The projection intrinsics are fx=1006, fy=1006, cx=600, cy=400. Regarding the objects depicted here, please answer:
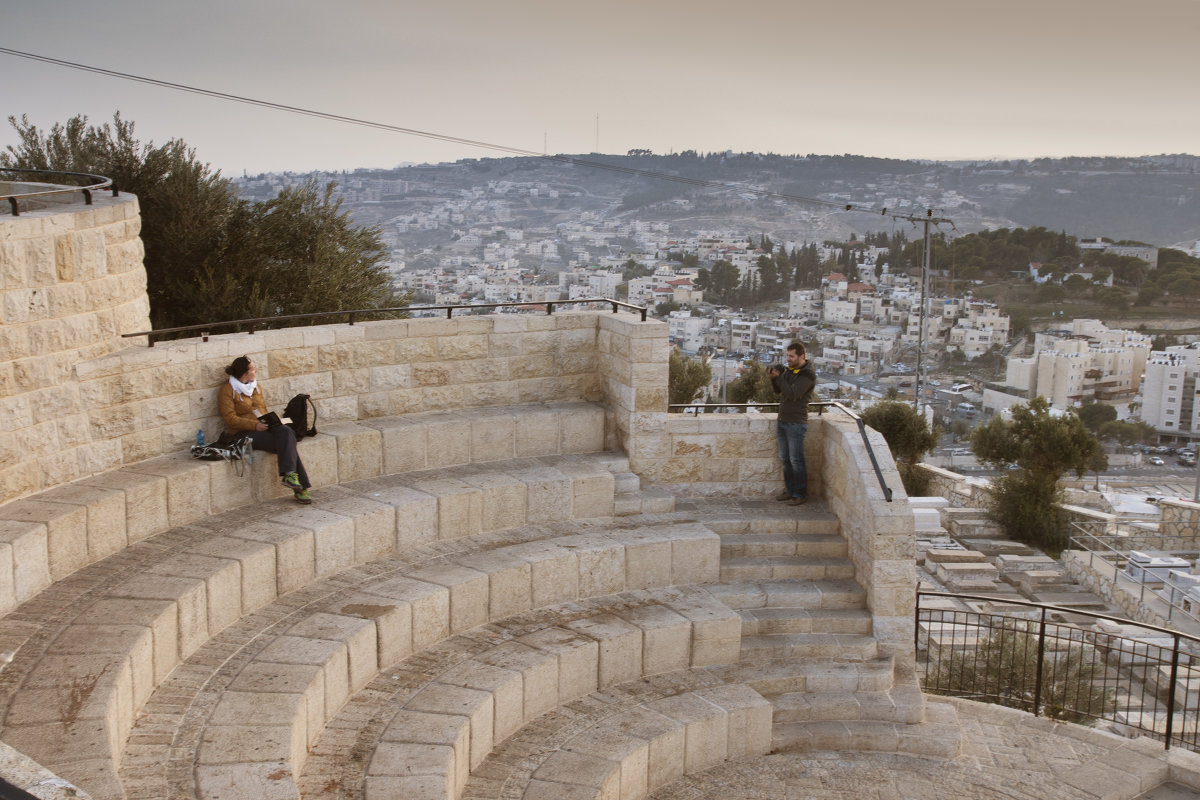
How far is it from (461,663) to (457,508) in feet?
5.54

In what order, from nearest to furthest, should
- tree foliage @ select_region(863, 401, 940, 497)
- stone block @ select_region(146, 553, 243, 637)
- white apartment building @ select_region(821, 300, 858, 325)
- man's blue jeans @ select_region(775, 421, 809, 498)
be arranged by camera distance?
1. stone block @ select_region(146, 553, 243, 637)
2. man's blue jeans @ select_region(775, 421, 809, 498)
3. tree foliage @ select_region(863, 401, 940, 497)
4. white apartment building @ select_region(821, 300, 858, 325)

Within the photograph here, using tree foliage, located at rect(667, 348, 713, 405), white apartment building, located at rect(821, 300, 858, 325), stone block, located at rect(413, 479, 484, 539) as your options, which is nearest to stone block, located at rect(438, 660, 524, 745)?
stone block, located at rect(413, 479, 484, 539)

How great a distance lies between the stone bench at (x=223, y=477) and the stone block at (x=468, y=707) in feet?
6.91

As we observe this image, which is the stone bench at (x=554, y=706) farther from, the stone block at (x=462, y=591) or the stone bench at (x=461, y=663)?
the stone block at (x=462, y=591)

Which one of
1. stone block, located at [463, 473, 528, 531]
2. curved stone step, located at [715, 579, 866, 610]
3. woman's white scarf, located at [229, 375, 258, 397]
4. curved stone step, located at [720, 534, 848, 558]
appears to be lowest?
curved stone step, located at [715, 579, 866, 610]

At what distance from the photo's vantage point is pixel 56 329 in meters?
6.74

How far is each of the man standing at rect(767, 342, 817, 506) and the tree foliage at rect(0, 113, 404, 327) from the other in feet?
21.9

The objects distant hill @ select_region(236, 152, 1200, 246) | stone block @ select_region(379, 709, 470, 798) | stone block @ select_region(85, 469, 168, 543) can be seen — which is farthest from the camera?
distant hill @ select_region(236, 152, 1200, 246)

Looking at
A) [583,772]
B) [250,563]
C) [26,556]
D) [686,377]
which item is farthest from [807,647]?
[686,377]

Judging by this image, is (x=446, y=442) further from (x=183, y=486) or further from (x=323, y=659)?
(x=323, y=659)

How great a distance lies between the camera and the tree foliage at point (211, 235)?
12.5m

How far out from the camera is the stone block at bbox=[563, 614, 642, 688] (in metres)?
7.18

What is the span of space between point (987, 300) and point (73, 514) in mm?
57723

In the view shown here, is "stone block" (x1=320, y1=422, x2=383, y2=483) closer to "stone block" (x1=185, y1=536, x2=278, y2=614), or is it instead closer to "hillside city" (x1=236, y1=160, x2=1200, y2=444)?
"stone block" (x1=185, y1=536, x2=278, y2=614)
